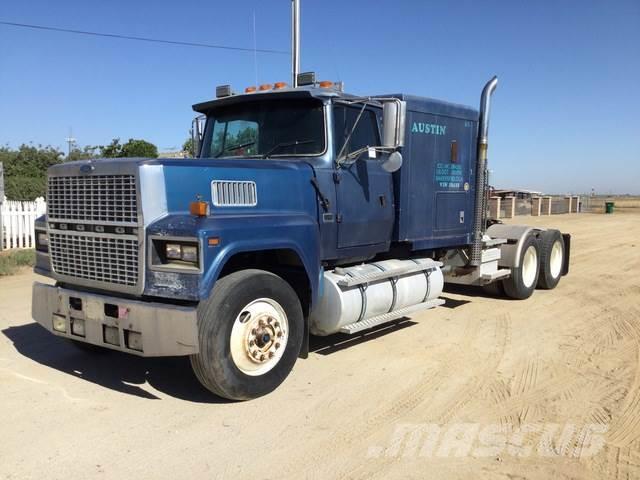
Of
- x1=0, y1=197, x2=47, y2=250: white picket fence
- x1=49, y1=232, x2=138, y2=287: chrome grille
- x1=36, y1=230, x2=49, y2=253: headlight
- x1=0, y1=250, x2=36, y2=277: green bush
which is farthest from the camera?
x1=0, y1=197, x2=47, y2=250: white picket fence

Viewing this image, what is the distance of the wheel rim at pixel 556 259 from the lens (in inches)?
387

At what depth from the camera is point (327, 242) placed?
18.2ft

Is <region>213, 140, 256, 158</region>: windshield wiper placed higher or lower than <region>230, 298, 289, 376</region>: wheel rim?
higher

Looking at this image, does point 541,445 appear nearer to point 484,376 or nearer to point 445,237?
point 484,376

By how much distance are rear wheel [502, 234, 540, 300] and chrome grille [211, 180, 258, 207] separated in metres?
5.40

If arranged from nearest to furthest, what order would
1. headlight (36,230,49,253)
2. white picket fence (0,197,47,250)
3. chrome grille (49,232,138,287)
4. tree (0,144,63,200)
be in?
1. chrome grille (49,232,138,287)
2. headlight (36,230,49,253)
3. white picket fence (0,197,47,250)
4. tree (0,144,63,200)

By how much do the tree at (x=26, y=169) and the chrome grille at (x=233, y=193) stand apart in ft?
60.9

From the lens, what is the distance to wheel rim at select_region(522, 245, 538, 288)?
9.07 m

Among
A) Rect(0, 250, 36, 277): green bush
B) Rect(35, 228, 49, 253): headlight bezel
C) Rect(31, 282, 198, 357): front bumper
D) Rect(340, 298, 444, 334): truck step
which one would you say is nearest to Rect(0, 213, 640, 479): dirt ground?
Rect(340, 298, 444, 334): truck step

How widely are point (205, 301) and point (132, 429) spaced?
103 cm

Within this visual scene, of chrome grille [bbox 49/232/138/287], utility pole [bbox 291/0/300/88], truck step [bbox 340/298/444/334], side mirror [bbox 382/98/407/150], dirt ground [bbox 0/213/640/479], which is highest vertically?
utility pole [bbox 291/0/300/88]

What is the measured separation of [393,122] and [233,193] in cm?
180

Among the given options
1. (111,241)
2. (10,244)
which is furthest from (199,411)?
(10,244)

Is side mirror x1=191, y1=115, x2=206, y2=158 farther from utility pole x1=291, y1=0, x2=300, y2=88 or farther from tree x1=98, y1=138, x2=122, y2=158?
tree x1=98, y1=138, x2=122, y2=158
